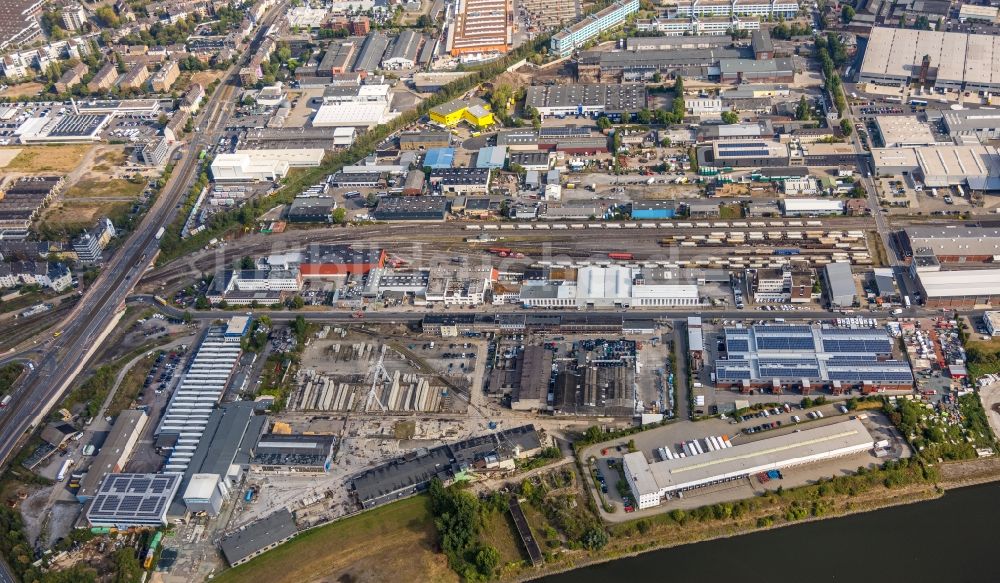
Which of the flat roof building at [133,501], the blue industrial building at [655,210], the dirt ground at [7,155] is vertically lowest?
Answer: the blue industrial building at [655,210]

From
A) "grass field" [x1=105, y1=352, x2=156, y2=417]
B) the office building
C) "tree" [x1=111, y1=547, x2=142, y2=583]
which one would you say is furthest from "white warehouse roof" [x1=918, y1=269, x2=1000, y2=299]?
"grass field" [x1=105, y1=352, x2=156, y2=417]

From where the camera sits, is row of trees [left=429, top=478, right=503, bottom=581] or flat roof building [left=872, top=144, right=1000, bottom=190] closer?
row of trees [left=429, top=478, right=503, bottom=581]

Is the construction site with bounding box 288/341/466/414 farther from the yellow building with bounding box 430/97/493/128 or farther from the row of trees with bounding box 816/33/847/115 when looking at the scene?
the row of trees with bounding box 816/33/847/115

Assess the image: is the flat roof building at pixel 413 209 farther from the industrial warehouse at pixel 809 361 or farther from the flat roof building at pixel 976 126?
the flat roof building at pixel 976 126

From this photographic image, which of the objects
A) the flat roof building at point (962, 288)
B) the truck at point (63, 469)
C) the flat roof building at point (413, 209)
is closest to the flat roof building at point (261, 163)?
the flat roof building at point (413, 209)

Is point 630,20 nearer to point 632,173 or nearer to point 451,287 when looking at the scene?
point 632,173
